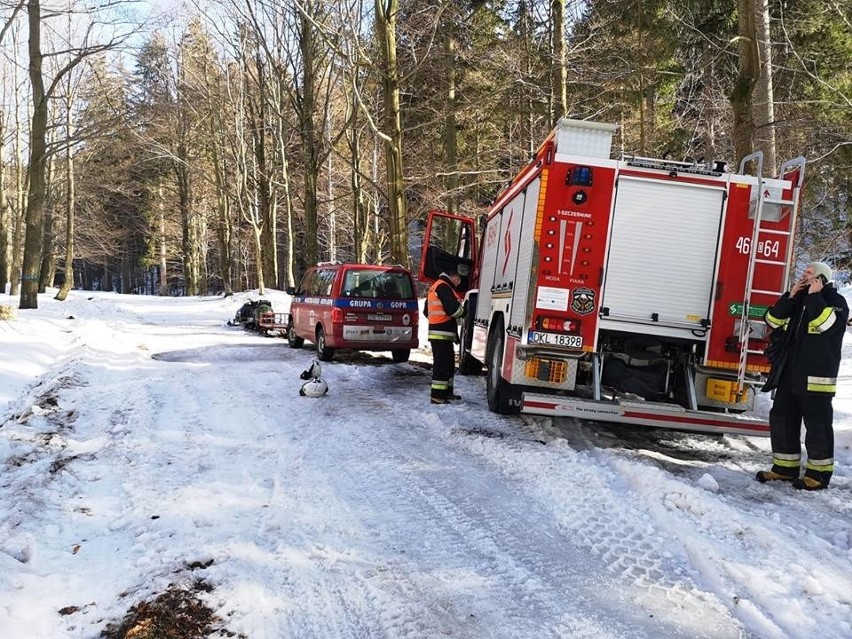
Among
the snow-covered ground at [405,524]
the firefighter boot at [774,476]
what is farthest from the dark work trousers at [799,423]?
the snow-covered ground at [405,524]

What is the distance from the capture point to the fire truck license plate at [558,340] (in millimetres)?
6449

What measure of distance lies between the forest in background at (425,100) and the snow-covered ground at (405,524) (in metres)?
7.74

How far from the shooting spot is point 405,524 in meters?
4.41

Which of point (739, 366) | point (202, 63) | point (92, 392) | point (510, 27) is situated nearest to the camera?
point (739, 366)

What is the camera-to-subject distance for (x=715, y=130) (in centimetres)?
2128

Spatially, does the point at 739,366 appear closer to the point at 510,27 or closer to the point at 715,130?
the point at 715,130

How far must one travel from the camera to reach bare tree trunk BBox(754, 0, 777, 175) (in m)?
10.8

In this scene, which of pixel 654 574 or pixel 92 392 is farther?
pixel 92 392

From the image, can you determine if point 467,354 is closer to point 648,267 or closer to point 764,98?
point 648,267

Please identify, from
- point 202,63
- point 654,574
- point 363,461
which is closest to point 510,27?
point 202,63

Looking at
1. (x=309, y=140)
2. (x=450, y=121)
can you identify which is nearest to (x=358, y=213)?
(x=309, y=140)

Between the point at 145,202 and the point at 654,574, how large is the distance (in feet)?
168

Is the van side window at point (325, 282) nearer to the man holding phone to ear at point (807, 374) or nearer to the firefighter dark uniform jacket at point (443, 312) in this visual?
the firefighter dark uniform jacket at point (443, 312)

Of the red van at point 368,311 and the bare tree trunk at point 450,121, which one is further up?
the bare tree trunk at point 450,121
